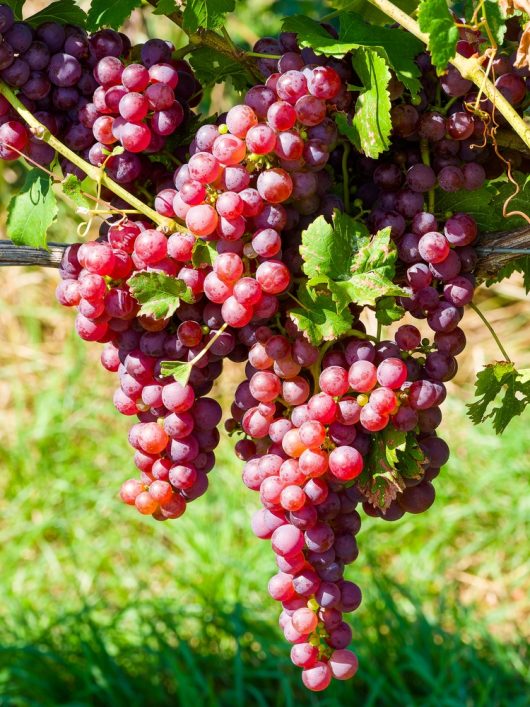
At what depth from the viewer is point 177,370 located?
0.73m

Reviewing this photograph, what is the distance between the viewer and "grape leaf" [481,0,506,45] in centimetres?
71

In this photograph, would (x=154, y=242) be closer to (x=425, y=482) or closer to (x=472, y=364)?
(x=425, y=482)

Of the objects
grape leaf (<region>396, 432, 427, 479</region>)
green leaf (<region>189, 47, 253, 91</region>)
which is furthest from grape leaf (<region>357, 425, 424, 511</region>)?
green leaf (<region>189, 47, 253, 91</region>)

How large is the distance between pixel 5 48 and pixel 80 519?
222cm

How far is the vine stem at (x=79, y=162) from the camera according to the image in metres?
0.73

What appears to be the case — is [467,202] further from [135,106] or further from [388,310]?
[135,106]

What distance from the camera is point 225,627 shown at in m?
2.19

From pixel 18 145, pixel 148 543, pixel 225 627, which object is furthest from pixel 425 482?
pixel 148 543

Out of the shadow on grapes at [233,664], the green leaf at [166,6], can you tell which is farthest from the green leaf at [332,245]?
the shadow on grapes at [233,664]

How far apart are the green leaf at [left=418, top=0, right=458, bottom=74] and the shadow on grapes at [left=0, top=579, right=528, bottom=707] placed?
163cm

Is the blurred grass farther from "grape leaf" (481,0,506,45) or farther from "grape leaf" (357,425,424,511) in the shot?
"grape leaf" (481,0,506,45)

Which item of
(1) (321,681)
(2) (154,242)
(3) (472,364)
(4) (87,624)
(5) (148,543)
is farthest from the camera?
(3) (472,364)

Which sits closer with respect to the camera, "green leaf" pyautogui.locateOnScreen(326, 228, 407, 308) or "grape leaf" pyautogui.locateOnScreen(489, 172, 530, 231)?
"green leaf" pyautogui.locateOnScreen(326, 228, 407, 308)

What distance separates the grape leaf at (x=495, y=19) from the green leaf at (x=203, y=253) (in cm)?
28
